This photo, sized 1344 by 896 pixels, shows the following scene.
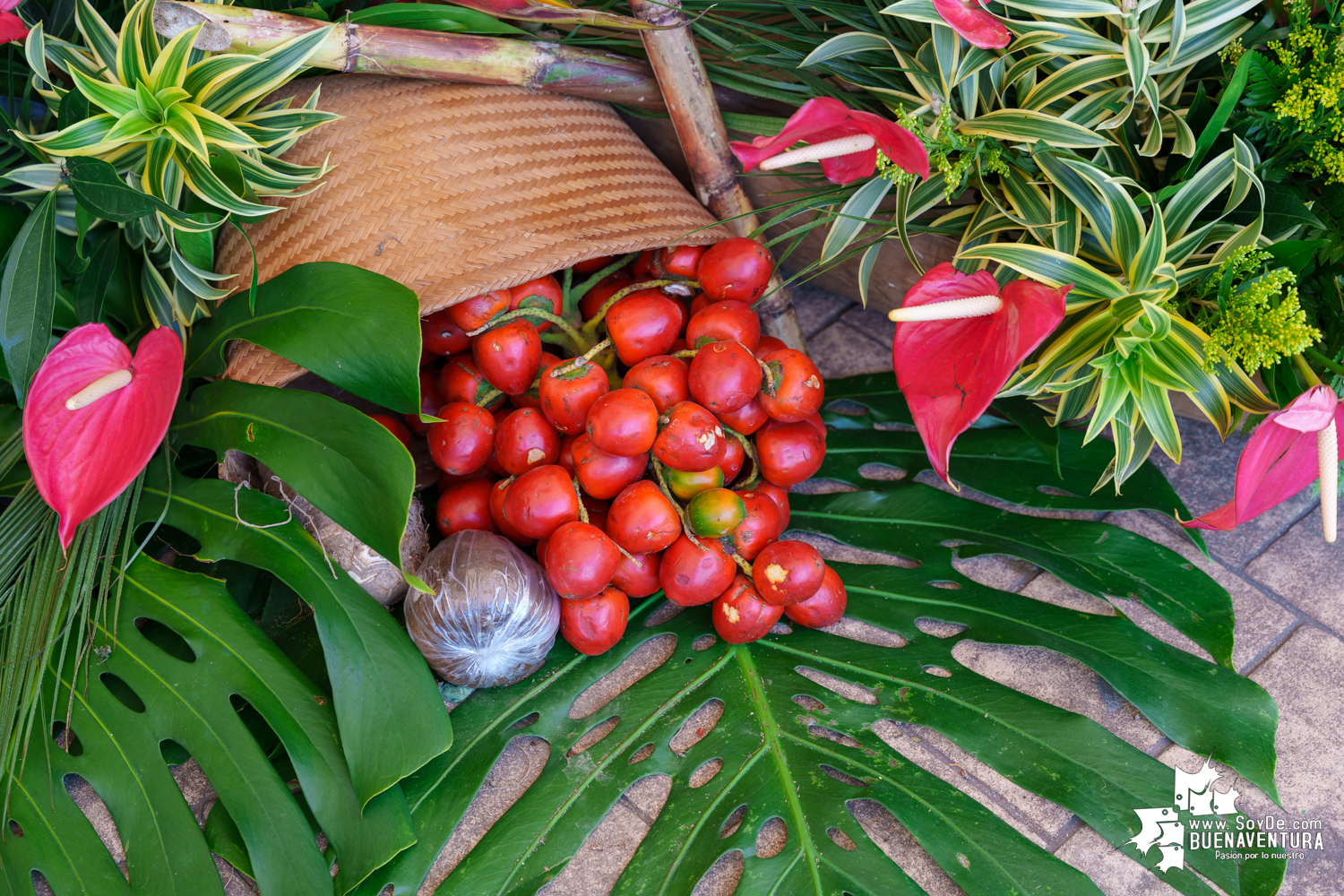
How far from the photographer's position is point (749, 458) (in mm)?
936

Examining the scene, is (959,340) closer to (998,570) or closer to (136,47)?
(998,570)

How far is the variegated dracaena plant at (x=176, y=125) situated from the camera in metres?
0.71

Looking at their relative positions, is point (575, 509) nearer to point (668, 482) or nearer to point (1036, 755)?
point (668, 482)

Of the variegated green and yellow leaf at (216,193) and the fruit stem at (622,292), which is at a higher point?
the variegated green and yellow leaf at (216,193)

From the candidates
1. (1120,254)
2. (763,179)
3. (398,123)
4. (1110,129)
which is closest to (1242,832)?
(1120,254)

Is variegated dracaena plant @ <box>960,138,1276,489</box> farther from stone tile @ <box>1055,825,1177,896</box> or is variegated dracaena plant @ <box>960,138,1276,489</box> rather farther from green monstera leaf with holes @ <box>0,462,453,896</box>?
green monstera leaf with holes @ <box>0,462,453,896</box>

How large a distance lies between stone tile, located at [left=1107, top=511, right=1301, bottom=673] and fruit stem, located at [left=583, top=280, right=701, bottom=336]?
58 centimetres

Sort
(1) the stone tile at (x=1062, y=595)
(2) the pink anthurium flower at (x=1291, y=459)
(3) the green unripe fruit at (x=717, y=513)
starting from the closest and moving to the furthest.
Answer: (2) the pink anthurium flower at (x=1291, y=459), (3) the green unripe fruit at (x=717, y=513), (1) the stone tile at (x=1062, y=595)

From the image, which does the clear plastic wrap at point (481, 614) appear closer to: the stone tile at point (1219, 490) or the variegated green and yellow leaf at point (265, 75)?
the variegated green and yellow leaf at point (265, 75)

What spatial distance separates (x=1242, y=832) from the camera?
0.74 meters

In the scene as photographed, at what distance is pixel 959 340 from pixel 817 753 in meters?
0.41

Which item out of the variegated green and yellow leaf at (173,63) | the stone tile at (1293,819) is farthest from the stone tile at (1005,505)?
the variegated green and yellow leaf at (173,63)

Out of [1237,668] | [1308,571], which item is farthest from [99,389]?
[1308,571]

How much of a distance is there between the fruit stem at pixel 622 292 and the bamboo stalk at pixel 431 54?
256 mm
